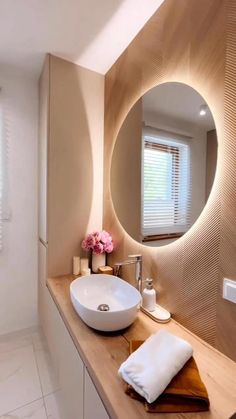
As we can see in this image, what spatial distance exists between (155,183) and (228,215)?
0.56m

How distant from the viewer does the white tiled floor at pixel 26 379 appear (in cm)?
144

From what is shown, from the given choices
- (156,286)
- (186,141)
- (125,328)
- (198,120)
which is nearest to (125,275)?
(156,286)

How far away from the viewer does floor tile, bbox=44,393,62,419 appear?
1.41 metres

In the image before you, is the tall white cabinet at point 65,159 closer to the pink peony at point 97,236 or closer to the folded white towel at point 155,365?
the pink peony at point 97,236

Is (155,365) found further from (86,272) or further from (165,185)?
(86,272)

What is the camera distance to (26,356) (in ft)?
6.23

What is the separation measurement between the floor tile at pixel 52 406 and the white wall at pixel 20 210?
76cm

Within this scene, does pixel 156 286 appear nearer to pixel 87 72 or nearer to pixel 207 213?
pixel 207 213

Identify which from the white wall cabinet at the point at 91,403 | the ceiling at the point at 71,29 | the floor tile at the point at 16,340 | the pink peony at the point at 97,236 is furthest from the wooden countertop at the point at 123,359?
the ceiling at the point at 71,29

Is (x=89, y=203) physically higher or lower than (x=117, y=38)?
lower

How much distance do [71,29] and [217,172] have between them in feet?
4.41

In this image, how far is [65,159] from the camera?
176 centimetres

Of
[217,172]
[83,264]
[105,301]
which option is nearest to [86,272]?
[83,264]

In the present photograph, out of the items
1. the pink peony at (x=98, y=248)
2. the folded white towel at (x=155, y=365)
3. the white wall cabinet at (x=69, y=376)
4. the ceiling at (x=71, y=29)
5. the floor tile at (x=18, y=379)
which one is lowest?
the floor tile at (x=18, y=379)
